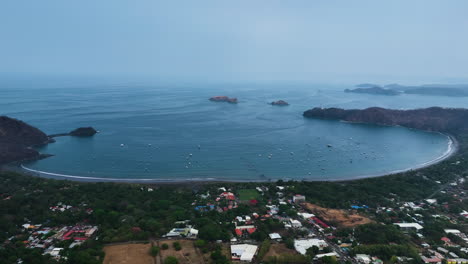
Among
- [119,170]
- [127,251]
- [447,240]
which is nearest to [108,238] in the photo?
[127,251]

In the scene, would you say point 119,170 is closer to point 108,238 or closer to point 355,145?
point 108,238

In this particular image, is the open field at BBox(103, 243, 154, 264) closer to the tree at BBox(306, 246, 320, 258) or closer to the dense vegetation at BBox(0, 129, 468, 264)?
the dense vegetation at BBox(0, 129, 468, 264)

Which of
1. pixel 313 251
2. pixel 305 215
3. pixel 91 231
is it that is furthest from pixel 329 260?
pixel 91 231

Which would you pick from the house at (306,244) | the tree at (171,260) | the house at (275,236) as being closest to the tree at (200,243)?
the tree at (171,260)

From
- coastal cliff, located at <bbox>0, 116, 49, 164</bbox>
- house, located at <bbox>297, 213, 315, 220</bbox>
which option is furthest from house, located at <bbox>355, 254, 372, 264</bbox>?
coastal cliff, located at <bbox>0, 116, 49, 164</bbox>

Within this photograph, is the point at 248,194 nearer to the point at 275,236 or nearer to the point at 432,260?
the point at 275,236

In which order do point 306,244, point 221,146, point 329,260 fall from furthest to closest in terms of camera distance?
1. point 221,146
2. point 306,244
3. point 329,260
